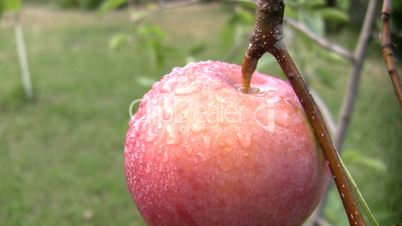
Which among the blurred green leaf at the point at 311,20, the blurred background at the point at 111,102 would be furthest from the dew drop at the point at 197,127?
the blurred green leaf at the point at 311,20

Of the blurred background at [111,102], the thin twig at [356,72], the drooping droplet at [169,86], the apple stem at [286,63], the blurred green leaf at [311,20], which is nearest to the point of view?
the apple stem at [286,63]

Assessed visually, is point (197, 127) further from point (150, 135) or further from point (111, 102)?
point (111, 102)

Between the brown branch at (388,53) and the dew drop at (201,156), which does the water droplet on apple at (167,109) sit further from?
the brown branch at (388,53)

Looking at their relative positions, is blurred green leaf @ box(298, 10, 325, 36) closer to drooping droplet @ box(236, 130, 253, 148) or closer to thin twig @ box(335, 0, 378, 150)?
thin twig @ box(335, 0, 378, 150)

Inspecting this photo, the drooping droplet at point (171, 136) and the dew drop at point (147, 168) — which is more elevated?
the drooping droplet at point (171, 136)

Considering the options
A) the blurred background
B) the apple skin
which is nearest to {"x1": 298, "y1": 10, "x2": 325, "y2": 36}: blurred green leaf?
the blurred background

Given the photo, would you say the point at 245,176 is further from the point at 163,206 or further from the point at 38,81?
the point at 38,81

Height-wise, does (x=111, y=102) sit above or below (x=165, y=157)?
below

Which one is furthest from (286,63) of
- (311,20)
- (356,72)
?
(311,20)
